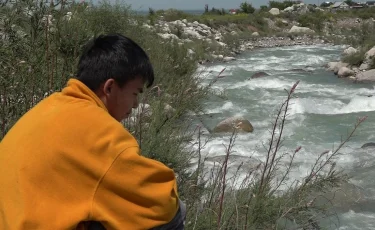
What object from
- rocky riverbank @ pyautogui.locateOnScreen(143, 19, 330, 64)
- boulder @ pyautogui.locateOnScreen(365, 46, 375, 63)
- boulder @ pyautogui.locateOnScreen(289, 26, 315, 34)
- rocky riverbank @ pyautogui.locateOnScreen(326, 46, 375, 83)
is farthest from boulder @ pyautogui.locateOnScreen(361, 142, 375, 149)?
boulder @ pyautogui.locateOnScreen(289, 26, 315, 34)

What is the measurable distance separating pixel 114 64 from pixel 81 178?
330mm

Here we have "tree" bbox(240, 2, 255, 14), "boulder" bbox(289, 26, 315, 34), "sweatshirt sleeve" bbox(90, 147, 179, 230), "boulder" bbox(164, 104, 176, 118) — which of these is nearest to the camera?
"sweatshirt sleeve" bbox(90, 147, 179, 230)

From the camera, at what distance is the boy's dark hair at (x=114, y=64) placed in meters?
1.41

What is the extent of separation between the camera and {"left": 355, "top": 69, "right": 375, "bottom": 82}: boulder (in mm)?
14742

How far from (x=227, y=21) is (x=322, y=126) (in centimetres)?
2159

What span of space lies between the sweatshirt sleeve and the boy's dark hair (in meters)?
0.25

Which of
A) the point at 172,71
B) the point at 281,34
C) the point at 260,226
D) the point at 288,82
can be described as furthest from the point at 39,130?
the point at 281,34

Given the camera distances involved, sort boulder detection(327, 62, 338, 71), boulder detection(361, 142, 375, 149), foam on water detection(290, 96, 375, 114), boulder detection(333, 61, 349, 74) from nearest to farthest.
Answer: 1. boulder detection(361, 142, 375, 149)
2. foam on water detection(290, 96, 375, 114)
3. boulder detection(333, 61, 349, 74)
4. boulder detection(327, 62, 338, 71)

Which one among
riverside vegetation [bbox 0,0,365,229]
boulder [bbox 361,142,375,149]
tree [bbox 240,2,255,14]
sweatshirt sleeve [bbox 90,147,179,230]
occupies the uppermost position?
sweatshirt sleeve [bbox 90,147,179,230]

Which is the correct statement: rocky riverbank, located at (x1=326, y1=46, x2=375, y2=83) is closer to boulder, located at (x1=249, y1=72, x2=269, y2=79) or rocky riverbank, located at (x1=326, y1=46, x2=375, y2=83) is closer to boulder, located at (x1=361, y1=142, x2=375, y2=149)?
boulder, located at (x1=249, y1=72, x2=269, y2=79)

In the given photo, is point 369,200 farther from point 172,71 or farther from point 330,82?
point 330,82

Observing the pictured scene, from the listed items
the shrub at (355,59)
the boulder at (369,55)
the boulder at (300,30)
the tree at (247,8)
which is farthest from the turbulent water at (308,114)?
the tree at (247,8)

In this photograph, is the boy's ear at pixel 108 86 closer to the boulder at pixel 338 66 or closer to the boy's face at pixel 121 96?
the boy's face at pixel 121 96

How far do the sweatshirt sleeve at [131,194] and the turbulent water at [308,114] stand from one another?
11.8 feet
